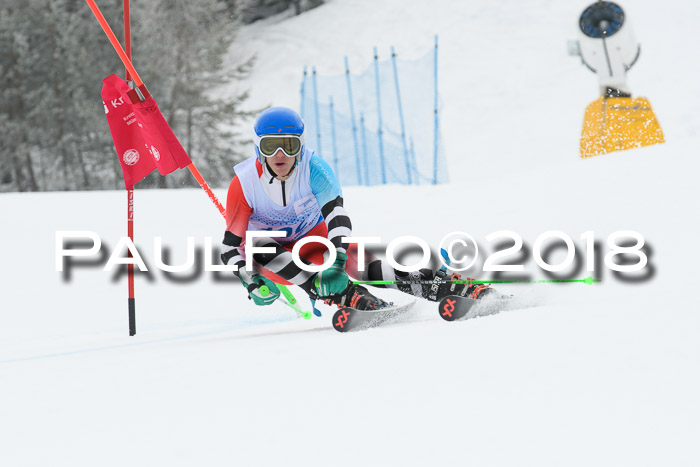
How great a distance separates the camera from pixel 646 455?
178 cm

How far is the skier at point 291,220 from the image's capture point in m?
4.09

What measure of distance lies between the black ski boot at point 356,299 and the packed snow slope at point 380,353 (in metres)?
0.17

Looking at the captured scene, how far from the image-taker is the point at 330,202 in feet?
13.9

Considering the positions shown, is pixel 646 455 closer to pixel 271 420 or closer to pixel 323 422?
pixel 323 422

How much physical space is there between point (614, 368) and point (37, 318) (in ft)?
18.2

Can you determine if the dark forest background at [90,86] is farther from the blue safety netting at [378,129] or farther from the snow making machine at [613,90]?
the snow making machine at [613,90]

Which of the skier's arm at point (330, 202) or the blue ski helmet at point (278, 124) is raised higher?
the blue ski helmet at point (278, 124)

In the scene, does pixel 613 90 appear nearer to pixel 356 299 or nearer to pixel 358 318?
pixel 356 299

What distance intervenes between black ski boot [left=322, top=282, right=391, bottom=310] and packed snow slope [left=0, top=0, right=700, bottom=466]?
6.7 inches

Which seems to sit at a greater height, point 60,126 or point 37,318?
point 60,126

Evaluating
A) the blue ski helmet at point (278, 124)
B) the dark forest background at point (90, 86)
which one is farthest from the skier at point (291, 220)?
the dark forest background at point (90, 86)

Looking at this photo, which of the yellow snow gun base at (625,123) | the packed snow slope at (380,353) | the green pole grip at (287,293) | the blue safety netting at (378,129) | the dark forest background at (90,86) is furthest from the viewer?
the dark forest background at (90,86)

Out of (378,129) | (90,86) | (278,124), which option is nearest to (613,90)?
(278,124)

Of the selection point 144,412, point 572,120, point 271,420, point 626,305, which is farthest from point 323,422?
point 572,120
